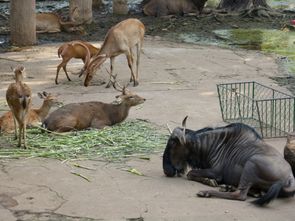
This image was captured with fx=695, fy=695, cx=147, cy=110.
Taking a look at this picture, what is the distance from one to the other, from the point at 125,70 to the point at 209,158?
6353 millimetres

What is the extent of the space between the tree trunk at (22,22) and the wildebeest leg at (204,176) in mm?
9474

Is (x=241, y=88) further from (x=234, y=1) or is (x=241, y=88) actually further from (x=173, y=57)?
(x=234, y=1)

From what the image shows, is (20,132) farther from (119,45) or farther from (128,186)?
(119,45)

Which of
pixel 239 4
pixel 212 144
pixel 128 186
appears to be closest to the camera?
pixel 128 186

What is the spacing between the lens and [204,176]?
701cm

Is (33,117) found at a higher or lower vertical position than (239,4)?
lower

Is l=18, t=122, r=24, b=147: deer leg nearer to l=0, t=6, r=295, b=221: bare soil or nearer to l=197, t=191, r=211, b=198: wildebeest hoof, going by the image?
l=0, t=6, r=295, b=221: bare soil

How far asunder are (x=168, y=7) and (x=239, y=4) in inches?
91.7

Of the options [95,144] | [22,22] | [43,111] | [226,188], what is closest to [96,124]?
[43,111]

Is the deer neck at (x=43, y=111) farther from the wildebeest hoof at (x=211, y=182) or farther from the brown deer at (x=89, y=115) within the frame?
the wildebeest hoof at (x=211, y=182)

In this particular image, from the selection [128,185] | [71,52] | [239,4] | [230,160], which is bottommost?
[128,185]

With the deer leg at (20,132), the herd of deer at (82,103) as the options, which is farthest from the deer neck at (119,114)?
the deer leg at (20,132)

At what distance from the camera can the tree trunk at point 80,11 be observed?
59.8 ft

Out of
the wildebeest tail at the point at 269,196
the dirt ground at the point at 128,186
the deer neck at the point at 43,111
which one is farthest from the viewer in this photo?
the deer neck at the point at 43,111
